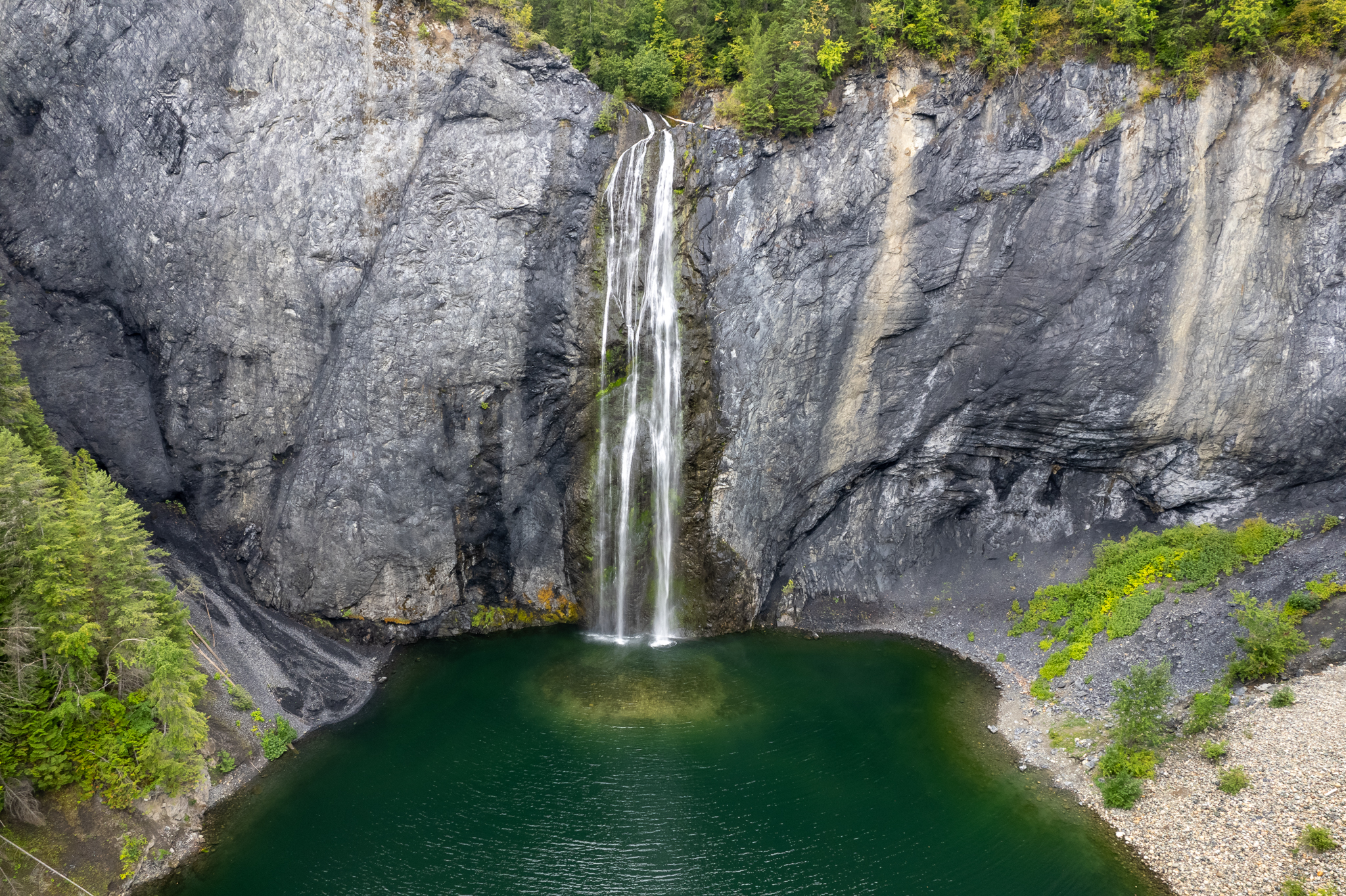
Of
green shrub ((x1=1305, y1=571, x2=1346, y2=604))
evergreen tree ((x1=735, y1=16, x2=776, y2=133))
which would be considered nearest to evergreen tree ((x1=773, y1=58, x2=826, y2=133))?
evergreen tree ((x1=735, y1=16, x2=776, y2=133))

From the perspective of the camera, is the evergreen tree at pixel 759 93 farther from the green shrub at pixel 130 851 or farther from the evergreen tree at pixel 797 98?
the green shrub at pixel 130 851

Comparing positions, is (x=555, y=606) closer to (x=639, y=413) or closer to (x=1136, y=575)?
(x=639, y=413)

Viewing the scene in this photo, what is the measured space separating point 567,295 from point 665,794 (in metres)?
15.0

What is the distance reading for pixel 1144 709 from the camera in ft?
51.6

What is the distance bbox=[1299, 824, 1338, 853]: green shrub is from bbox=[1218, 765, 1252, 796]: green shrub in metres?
1.42

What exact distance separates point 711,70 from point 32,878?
91.6 ft

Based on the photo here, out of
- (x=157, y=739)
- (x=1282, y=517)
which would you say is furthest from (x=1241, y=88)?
(x=157, y=739)

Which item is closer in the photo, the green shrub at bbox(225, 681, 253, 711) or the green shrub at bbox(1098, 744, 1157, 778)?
the green shrub at bbox(1098, 744, 1157, 778)

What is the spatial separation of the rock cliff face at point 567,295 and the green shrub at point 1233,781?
422 inches

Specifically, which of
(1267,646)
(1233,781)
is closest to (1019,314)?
(1267,646)

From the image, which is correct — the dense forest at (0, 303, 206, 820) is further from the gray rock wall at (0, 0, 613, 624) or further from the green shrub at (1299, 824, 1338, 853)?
the green shrub at (1299, 824, 1338, 853)

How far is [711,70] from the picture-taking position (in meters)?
26.0

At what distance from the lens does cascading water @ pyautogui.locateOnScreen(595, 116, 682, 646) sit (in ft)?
78.9

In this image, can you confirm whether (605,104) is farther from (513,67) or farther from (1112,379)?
(1112,379)
